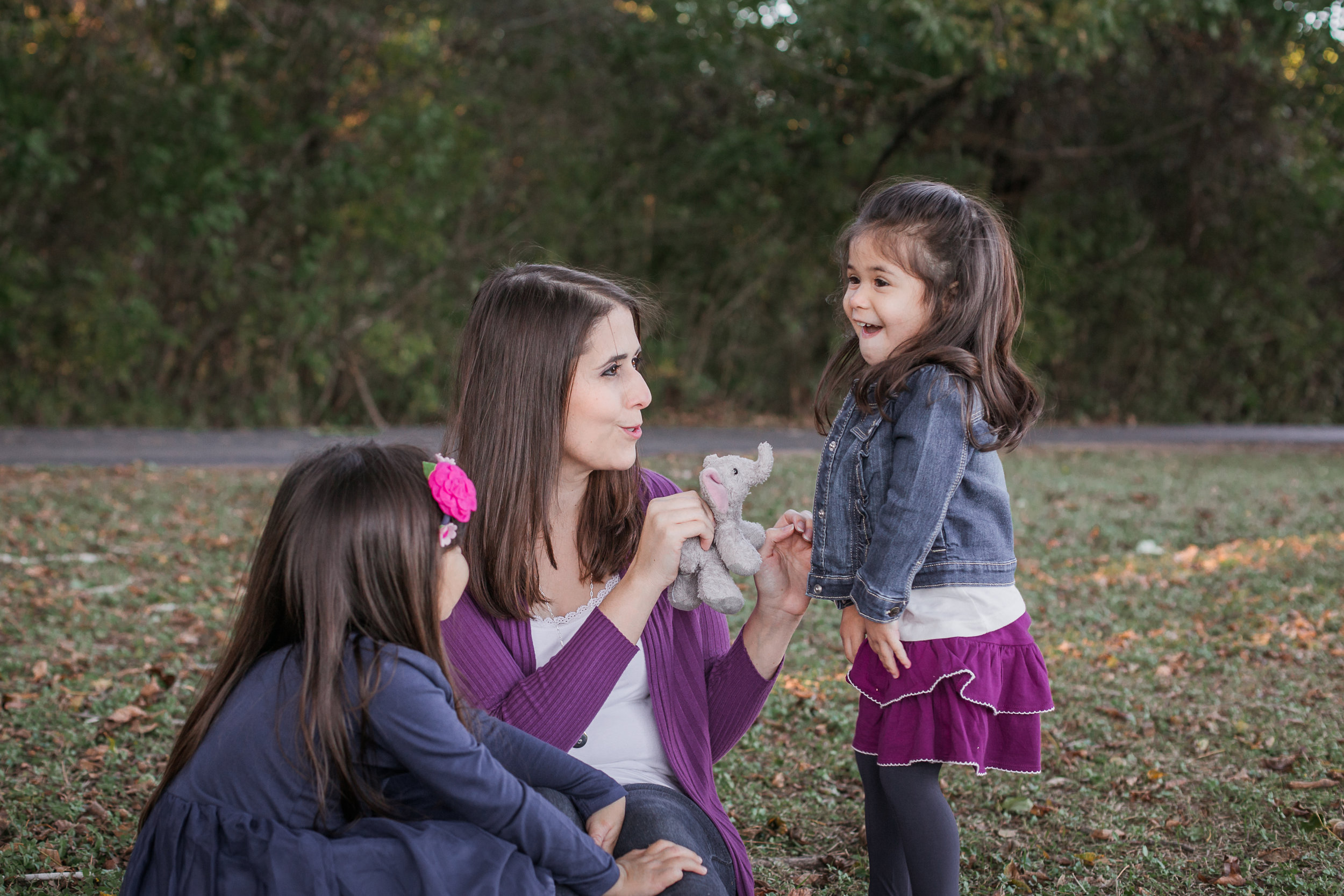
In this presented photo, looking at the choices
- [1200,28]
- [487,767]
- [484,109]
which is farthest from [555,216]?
[487,767]

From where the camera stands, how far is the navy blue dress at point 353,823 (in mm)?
1753

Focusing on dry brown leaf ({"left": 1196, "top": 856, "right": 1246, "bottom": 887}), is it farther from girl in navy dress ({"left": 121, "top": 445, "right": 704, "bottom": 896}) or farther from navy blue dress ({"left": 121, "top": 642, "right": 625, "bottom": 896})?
navy blue dress ({"left": 121, "top": 642, "right": 625, "bottom": 896})

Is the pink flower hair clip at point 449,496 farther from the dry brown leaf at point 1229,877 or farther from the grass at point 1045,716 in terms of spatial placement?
the dry brown leaf at point 1229,877

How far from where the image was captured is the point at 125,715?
4035 mm

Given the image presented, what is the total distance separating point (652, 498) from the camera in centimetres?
255

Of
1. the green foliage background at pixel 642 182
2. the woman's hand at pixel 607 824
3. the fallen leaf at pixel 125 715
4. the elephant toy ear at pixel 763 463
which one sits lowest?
the fallen leaf at pixel 125 715

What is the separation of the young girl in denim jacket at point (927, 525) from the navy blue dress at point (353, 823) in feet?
2.65

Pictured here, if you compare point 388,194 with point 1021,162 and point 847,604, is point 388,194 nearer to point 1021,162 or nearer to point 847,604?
point 1021,162

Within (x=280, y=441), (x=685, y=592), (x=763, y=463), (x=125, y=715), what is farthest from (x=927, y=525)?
(x=280, y=441)

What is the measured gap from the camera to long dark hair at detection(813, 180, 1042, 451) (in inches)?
Answer: 95.9

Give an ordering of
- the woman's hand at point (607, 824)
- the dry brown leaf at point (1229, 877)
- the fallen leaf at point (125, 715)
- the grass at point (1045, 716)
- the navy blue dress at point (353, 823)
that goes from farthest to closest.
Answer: the fallen leaf at point (125, 715), the grass at point (1045, 716), the dry brown leaf at point (1229, 877), the woman's hand at point (607, 824), the navy blue dress at point (353, 823)

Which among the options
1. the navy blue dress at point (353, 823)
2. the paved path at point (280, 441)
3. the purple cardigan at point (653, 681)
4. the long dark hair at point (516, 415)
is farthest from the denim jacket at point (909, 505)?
the paved path at point (280, 441)

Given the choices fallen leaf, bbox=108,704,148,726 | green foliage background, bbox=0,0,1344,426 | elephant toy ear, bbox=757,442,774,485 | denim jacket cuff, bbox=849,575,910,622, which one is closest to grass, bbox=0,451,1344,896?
fallen leaf, bbox=108,704,148,726

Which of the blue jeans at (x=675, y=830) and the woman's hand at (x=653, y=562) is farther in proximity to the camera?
the woman's hand at (x=653, y=562)
